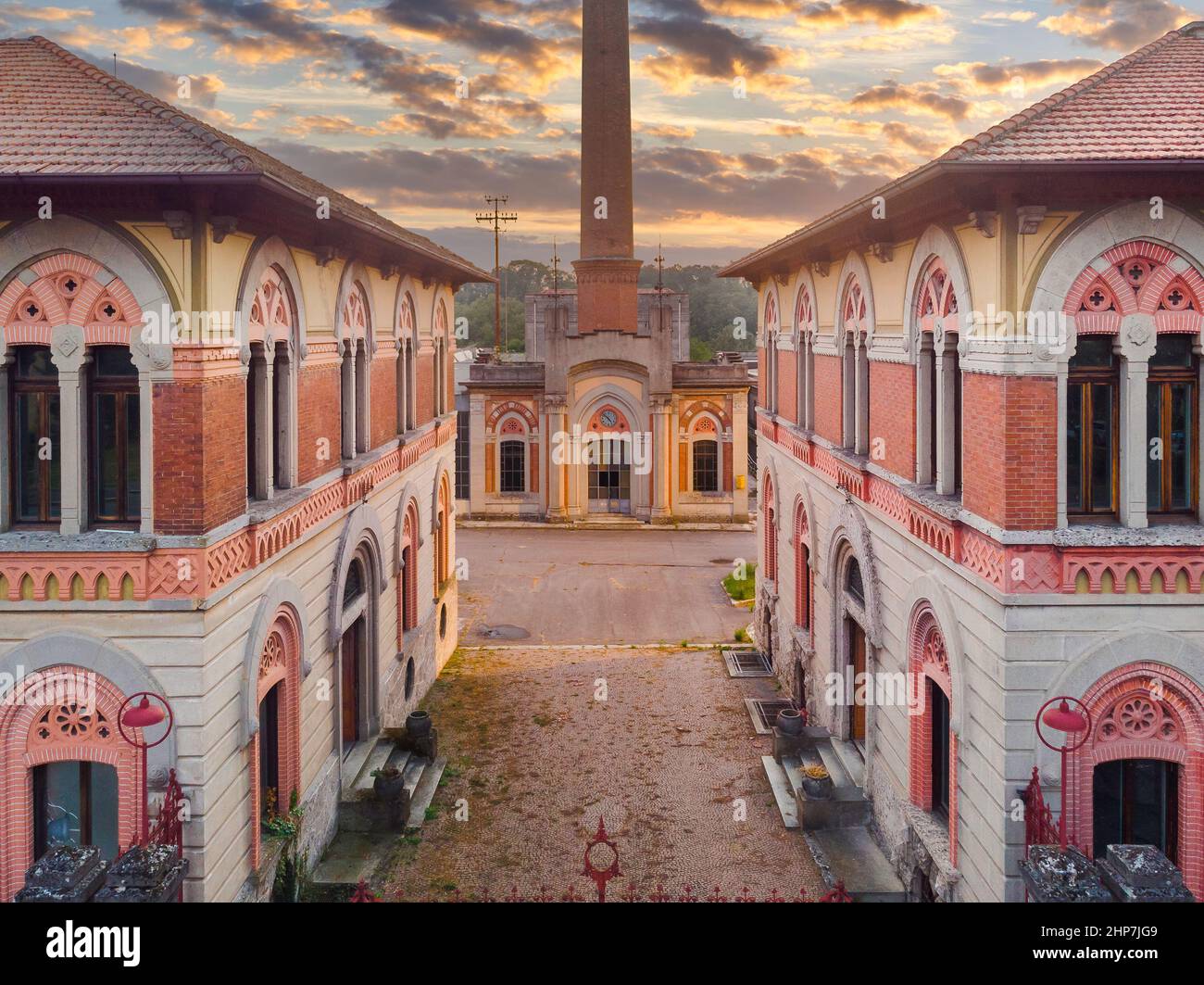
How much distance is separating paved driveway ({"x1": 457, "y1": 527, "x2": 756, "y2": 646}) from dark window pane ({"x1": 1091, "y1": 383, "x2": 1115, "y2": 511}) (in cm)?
1500

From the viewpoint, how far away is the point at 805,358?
18.1 metres

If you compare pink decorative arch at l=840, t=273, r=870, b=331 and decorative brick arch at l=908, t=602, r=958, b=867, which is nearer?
decorative brick arch at l=908, t=602, r=958, b=867

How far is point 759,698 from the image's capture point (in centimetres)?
1916

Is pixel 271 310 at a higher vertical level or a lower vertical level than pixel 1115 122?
lower

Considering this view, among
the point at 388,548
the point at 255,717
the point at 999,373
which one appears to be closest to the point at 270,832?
the point at 255,717

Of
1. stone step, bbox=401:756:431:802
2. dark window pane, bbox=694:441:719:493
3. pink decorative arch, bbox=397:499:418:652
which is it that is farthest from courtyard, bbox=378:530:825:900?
dark window pane, bbox=694:441:719:493

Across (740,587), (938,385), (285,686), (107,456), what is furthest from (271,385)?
(740,587)

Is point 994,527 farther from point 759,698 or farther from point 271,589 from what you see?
point 759,698

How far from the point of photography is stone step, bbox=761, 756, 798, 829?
14.1m

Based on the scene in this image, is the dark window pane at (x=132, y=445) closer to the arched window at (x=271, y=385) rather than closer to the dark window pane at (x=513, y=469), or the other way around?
the arched window at (x=271, y=385)

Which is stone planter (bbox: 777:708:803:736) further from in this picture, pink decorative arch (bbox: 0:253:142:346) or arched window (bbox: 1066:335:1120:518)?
pink decorative arch (bbox: 0:253:142:346)

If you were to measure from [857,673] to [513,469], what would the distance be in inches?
1012

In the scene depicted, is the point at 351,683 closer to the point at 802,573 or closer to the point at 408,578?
the point at 408,578

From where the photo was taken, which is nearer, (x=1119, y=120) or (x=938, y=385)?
(x=1119, y=120)
